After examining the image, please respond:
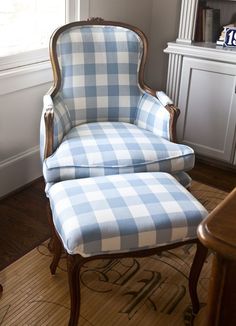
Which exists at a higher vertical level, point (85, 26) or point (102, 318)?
point (85, 26)

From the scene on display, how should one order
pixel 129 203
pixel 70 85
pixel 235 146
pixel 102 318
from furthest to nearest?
pixel 235 146 < pixel 70 85 < pixel 102 318 < pixel 129 203

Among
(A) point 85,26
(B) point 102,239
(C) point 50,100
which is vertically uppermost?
(A) point 85,26

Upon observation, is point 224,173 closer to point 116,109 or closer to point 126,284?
point 116,109

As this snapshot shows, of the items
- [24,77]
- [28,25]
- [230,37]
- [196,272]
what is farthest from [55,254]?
[230,37]

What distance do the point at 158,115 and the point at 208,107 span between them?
2.64 feet

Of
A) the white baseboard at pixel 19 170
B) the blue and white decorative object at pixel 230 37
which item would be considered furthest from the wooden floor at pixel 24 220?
the blue and white decorative object at pixel 230 37

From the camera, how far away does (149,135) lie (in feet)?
6.30

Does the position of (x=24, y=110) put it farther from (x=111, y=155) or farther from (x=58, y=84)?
(x=111, y=155)

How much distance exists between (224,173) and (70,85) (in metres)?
1.28

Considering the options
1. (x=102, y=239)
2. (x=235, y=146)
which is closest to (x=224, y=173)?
(x=235, y=146)

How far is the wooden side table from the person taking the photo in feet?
2.33

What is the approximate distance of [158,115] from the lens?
6.48 feet

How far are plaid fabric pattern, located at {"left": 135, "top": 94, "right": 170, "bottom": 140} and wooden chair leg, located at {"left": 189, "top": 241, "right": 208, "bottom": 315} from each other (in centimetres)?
65

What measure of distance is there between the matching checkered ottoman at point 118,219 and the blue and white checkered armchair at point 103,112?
0.73ft
